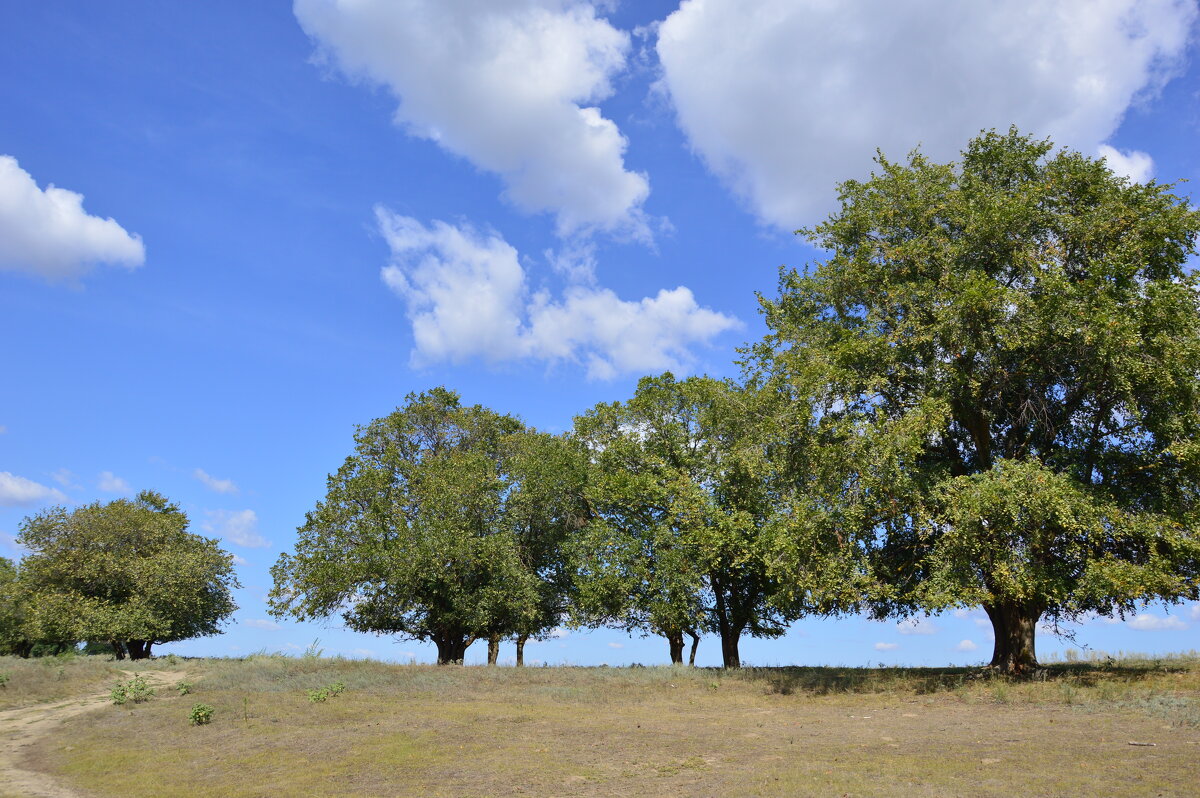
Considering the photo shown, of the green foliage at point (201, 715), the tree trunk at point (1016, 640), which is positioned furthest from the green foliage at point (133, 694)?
the tree trunk at point (1016, 640)

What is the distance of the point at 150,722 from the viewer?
67.3 ft

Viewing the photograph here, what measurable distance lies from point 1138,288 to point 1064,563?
28.8 ft

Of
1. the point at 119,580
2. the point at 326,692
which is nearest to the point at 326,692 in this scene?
the point at 326,692

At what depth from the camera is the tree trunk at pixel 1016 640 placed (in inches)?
926

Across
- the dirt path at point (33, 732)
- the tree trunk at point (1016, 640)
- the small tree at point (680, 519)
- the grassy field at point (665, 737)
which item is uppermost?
the small tree at point (680, 519)

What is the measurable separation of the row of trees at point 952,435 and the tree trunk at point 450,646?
651cm

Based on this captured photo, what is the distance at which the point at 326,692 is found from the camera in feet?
74.5

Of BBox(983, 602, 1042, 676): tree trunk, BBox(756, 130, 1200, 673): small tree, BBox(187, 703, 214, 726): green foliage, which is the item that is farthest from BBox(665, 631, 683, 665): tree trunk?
BBox(187, 703, 214, 726): green foliage

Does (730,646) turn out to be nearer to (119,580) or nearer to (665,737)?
(665,737)

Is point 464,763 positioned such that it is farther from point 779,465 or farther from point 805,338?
point 805,338

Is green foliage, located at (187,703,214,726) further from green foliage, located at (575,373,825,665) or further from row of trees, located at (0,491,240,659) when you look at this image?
row of trees, located at (0,491,240,659)

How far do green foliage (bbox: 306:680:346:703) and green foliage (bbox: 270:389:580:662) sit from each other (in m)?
10.6

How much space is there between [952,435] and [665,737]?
16.7m

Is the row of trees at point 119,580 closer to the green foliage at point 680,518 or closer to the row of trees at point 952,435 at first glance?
the row of trees at point 952,435
